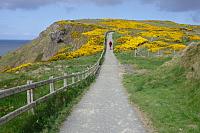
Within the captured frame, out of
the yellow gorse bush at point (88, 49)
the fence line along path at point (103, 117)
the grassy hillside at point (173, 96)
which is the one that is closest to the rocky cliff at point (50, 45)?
the yellow gorse bush at point (88, 49)

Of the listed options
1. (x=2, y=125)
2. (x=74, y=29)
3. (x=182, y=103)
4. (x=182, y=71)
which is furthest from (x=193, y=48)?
(x=74, y=29)

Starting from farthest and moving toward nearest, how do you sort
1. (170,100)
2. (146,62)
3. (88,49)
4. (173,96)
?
(88,49), (146,62), (173,96), (170,100)

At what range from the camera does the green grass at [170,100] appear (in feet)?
43.1

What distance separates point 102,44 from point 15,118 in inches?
2521

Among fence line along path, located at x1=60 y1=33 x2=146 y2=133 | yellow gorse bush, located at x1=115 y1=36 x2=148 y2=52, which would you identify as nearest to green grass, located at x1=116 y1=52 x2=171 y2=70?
yellow gorse bush, located at x1=115 y1=36 x2=148 y2=52

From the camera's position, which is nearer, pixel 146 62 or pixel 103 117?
pixel 103 117

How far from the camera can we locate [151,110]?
1583 cm

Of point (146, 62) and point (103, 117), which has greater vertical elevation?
point (103, 117)

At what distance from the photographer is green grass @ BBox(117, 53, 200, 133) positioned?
13.1 metres

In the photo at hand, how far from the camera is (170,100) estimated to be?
1819cm

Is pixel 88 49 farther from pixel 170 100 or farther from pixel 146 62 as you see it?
pixel 170 100

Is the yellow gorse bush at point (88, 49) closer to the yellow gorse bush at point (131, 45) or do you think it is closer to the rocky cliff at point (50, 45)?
the rocky cliff at point (50, 45)

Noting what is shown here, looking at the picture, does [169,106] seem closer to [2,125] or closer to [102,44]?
[2,125]

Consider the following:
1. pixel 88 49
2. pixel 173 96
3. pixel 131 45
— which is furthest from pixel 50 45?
pixel 173 96
